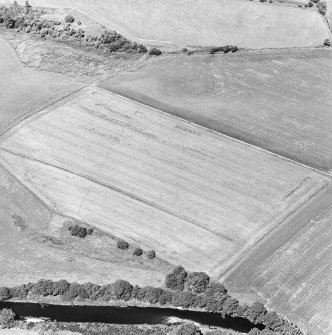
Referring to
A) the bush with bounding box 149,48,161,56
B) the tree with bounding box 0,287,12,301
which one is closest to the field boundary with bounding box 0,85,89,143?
the bush with bounding box 149,48,161,56

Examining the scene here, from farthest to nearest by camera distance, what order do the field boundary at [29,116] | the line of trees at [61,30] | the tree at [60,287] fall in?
the line of trees at [61,30]
the field boundary at [29,116]
the tree at [60,287]

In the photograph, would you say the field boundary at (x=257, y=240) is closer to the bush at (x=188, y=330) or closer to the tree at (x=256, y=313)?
the tree at (x=256, y=313)

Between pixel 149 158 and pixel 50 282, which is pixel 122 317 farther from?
pixel 149 158

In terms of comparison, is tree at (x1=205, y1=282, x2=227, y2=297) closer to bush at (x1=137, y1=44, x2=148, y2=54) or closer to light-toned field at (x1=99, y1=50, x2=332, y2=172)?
light-toned field at (x1=99, y1=50, x2=332, y2=172)

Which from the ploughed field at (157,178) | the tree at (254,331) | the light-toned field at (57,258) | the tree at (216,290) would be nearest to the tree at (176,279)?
the light-toned field at (57,258)

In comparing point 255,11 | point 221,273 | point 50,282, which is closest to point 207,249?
point 221,273
